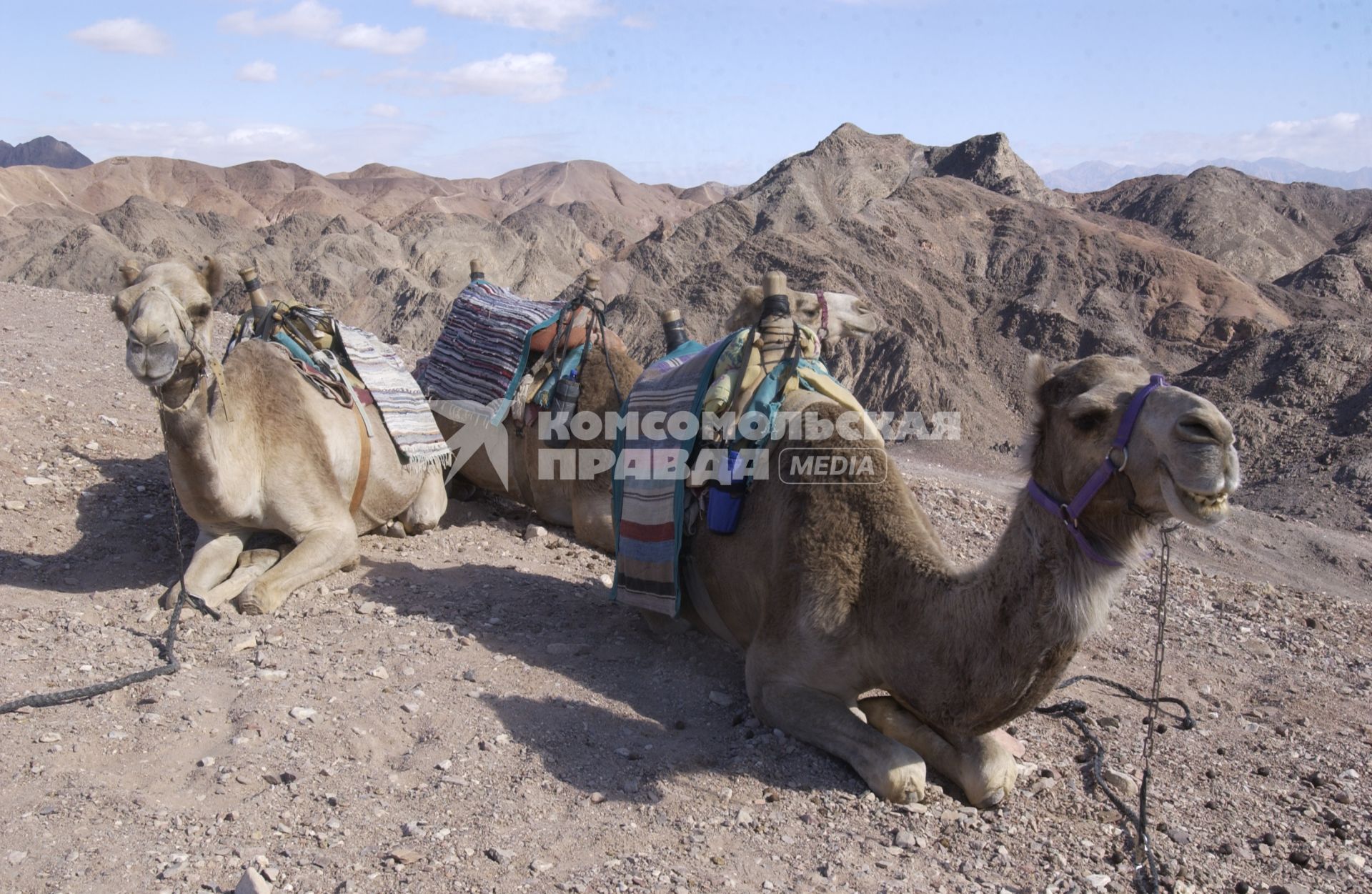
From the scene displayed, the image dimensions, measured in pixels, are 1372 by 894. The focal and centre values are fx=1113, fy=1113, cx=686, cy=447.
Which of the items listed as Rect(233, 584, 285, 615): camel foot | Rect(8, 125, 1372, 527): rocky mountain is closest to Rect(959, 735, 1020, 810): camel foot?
Rect(233, 584, 285, 615): camel foot

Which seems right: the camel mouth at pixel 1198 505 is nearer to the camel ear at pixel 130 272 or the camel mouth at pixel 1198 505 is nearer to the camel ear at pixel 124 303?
the camel ear at pixel 124 303

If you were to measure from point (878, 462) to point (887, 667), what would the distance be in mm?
916

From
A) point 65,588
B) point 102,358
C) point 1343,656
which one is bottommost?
point 1343,656

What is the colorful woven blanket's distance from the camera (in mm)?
7000

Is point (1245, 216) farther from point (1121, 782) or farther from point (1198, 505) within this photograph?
point (1198, 505)

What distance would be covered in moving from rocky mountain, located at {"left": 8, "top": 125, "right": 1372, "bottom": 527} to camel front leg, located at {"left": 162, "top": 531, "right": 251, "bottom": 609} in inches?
187

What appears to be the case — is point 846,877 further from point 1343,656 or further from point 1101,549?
point 1343,656

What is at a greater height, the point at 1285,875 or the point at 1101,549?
the point at 1101,549

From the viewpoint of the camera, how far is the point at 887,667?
4195mm

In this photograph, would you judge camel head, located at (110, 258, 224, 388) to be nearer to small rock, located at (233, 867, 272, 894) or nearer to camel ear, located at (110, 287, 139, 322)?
camel ear, located at (110, 287, 139, 322)

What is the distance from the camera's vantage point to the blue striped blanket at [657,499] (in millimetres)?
5234

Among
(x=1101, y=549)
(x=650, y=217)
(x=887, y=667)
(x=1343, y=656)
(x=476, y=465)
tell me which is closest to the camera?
(x=1101, y=549)

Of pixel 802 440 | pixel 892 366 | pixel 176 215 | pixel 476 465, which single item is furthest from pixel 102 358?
pixel 176 215

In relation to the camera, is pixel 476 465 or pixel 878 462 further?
pixel 476 465
